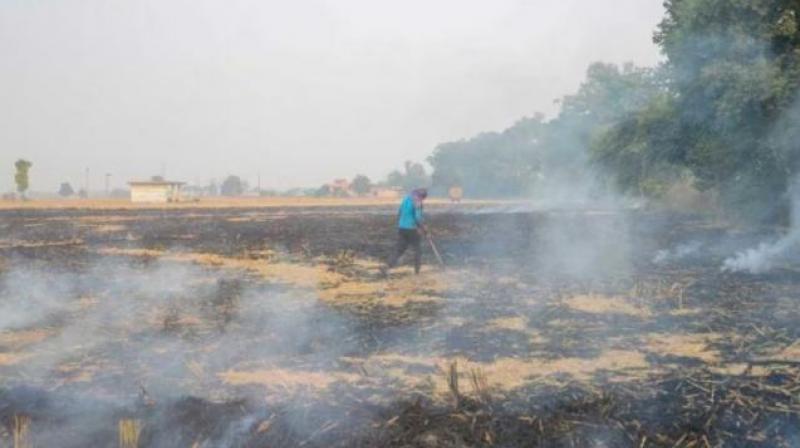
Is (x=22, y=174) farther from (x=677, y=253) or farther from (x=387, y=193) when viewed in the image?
(x=677, y=253)

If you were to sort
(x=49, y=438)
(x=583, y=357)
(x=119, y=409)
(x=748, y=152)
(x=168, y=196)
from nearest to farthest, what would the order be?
(x=49, y=438) < (x=119, y=409) < (x=583, y=357) < (x=748, y=152) < (x=168, y=196)

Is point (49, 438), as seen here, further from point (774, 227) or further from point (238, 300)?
point (774, 227)

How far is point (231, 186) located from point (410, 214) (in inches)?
4029

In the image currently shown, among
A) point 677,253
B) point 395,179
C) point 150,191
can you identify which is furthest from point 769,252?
point 395,179

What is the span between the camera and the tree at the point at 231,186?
A: 358ft

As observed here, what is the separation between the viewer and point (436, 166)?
278ft

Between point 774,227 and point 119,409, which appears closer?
point 119,409

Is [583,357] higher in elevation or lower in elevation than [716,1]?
lower

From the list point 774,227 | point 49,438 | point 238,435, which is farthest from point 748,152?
point 49,438

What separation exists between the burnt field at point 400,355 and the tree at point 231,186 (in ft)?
322

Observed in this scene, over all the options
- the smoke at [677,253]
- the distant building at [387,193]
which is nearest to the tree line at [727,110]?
the smoke at [677,253]

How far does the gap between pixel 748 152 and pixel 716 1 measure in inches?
165

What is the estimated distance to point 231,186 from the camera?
109625 millimetres

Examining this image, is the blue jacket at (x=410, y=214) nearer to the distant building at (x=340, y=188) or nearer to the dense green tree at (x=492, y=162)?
the dense green tree at (x=492, y=162)
